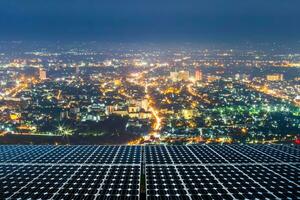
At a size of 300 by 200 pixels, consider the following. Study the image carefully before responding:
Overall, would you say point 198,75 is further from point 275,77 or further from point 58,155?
point 58,155

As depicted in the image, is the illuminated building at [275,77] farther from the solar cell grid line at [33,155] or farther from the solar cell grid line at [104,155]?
the solar cell grid line at [33,155]

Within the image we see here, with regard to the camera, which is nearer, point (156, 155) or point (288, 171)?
point (288, 171)

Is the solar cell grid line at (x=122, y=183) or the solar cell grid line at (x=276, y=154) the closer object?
the solar cell grid line at (x=122, y=183)

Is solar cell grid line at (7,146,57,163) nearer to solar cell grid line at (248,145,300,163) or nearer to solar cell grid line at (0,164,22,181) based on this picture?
solar cell grid line at (0,164,22,181)

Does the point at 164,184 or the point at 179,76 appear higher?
the point at 179,76

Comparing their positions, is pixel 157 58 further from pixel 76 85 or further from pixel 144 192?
pixel 144 192

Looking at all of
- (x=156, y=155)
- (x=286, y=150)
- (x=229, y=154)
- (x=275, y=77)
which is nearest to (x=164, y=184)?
(x=156, y=155)

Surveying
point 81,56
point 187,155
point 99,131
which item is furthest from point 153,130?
point 81,56

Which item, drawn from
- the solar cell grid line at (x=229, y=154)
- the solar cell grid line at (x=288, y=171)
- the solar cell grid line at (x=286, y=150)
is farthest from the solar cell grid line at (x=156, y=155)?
the solar cell grid line at (x=286, y=150)
